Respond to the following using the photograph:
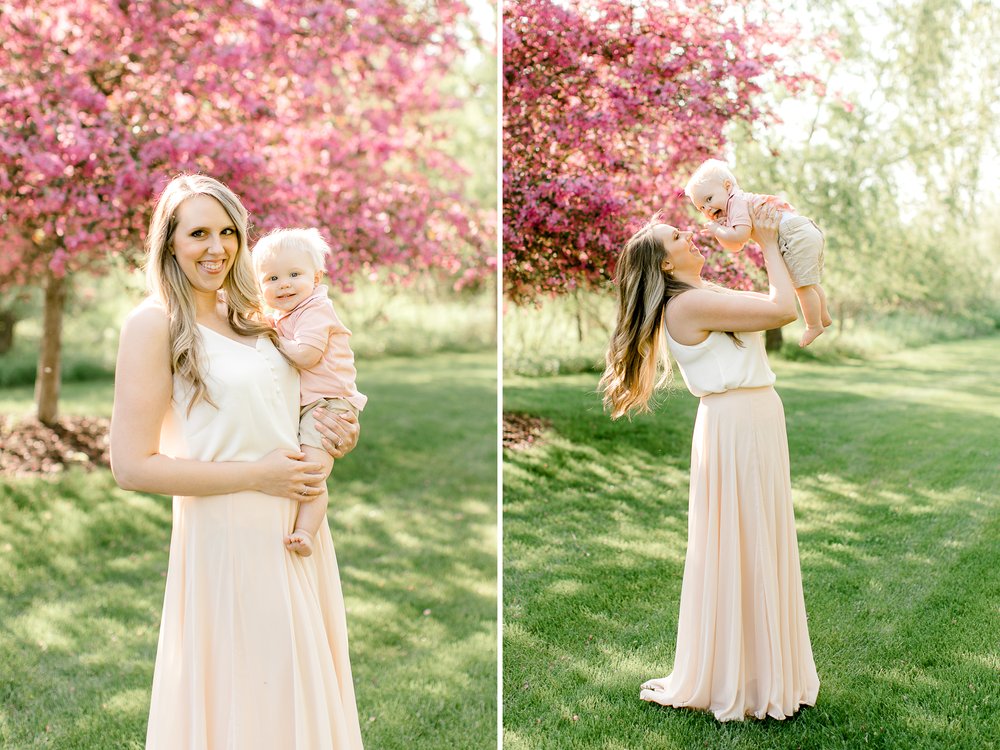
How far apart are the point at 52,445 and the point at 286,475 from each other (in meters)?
6.04

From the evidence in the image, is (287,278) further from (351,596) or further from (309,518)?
(351,596)

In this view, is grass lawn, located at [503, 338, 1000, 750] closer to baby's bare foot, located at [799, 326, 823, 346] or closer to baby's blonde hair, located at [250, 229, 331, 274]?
baby's bare foot, located at [799, 326, 823, 346]

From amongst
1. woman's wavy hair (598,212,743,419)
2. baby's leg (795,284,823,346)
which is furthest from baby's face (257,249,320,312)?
baby's leg (795,284,823,346)

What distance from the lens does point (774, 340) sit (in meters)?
3.76

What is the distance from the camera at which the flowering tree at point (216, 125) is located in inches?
237

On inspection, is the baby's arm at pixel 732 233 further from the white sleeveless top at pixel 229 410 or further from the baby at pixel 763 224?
the white sleeveless top at pixel 229 410

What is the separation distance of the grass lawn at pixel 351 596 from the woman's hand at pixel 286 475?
5.87ft

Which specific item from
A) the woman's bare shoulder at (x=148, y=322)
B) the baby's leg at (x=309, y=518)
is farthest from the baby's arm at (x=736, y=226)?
the woman's bare shoulder at (x=148, y=322)

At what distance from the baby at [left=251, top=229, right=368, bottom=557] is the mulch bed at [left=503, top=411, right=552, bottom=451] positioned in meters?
2.55

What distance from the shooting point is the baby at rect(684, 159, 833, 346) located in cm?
289

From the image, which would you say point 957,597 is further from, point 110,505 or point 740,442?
point 110,505

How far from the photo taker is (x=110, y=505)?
670 cm

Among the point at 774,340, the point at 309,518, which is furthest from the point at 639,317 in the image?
the point at 309,518

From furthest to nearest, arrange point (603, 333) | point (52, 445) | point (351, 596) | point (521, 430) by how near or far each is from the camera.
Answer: point (52, 445)
point (351, 596)
point (521, 430)
point (603, 333)
